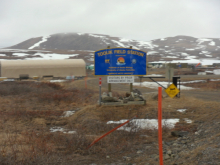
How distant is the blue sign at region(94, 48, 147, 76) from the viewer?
1392 cm

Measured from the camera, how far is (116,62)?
13969 millimetres

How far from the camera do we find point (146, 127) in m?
10.0

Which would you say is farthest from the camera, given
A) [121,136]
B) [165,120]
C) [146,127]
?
[165,120]

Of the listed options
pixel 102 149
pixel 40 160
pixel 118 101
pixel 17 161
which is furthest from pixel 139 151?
pixel 118 101

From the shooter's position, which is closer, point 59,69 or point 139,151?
point 139,151

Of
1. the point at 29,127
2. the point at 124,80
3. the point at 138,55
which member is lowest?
the point at 29,127

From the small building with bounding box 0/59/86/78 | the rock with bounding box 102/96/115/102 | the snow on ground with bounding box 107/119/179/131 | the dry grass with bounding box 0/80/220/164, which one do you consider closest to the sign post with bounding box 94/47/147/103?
the rock with bounding box 102/96/115/102

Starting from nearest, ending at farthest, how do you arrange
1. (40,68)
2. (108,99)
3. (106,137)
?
(106,137)
(108,99)
(40,68)

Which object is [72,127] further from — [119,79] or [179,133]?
[179,133]

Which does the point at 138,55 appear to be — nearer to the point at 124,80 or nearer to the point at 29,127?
the point at 124,80

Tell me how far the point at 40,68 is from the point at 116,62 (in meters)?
33.6

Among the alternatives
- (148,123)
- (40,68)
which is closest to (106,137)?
(148,123)

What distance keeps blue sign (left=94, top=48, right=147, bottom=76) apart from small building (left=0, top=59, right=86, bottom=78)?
32.8 metres

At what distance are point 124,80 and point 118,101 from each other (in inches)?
51.1
